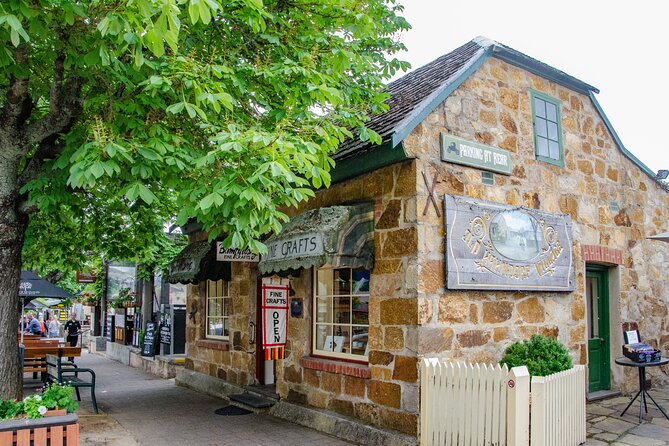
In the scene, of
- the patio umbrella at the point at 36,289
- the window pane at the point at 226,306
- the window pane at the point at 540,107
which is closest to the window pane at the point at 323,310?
the window pane at the point at 226,306

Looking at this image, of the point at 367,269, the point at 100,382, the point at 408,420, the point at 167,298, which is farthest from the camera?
the point at 167,298

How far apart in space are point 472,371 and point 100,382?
981 cm

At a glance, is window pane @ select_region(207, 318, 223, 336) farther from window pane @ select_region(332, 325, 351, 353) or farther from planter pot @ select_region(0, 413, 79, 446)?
planter pot @ select_region(0, 413, 79, 446)

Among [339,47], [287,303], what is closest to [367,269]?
[287,303]

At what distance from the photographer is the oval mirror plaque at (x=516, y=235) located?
24.0ft

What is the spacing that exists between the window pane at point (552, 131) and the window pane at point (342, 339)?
4.21m

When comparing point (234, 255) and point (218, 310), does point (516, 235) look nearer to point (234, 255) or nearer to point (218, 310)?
point (234, 255)

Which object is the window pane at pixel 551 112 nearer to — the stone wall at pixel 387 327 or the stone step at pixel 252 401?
the stone wall at pixel 387 327

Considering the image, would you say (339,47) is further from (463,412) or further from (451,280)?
(463,412)

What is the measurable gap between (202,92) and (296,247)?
2717mm

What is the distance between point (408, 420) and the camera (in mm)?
6422

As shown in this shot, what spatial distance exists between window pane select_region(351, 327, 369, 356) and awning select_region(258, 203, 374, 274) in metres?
1.02

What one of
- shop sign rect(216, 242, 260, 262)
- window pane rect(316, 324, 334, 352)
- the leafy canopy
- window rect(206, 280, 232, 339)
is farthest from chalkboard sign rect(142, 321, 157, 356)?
window pane rect(316, 324, 334, 352)

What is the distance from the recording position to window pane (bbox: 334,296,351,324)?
25.9 ft
